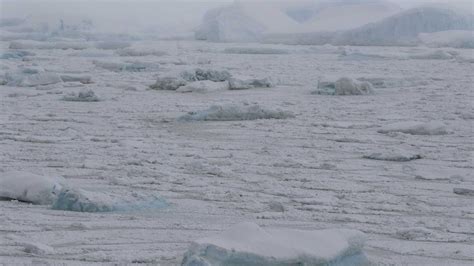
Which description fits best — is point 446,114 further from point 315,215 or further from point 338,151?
point 315,215

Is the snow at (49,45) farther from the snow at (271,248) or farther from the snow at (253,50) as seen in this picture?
the snow at (271,248)

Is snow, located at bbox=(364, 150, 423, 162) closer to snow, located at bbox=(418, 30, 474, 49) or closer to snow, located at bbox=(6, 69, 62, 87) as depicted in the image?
snow, located at bbox=(6, 69, 62, 87)

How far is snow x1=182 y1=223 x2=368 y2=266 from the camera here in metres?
1.94

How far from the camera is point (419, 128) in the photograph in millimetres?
5074

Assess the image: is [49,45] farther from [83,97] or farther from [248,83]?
[83,97]

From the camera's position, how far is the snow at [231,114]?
223 inches

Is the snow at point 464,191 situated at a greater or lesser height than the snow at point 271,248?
lesser

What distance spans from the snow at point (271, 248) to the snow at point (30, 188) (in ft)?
3.85

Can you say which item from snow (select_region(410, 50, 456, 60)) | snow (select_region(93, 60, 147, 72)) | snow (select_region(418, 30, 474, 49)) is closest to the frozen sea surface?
snow (select_region(93, 60, 147, 72))

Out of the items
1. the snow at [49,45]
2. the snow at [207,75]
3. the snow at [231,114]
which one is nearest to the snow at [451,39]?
the snow at [49,45]

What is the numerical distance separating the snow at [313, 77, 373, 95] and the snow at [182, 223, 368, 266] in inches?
210

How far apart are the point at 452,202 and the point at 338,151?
Result: 127 cm

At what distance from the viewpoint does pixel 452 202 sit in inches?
128

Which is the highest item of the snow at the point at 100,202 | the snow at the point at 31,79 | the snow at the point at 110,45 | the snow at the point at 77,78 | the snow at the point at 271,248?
the snow at the point at 271,248
